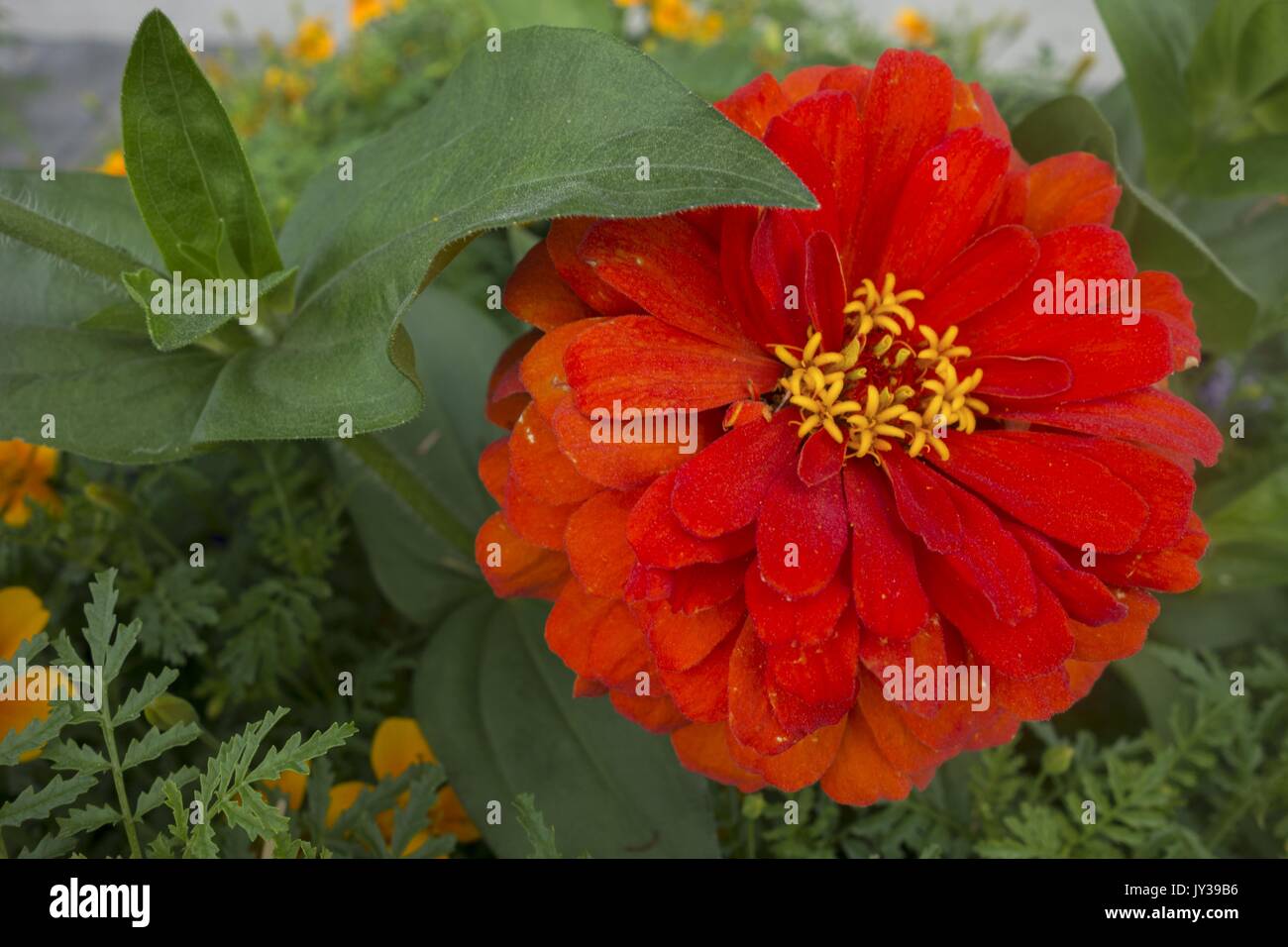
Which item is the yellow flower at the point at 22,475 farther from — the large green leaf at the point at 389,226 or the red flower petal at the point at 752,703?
the red flower petal at the point at 752,703

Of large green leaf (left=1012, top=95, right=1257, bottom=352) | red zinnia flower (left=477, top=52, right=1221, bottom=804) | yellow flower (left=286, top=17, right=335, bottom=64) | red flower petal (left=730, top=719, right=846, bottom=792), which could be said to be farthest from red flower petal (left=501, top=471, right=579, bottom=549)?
yellow flower (left=286, top=17, right=335, bottom=64)

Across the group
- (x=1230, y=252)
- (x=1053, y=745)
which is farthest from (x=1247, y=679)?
Result: (x=1230, y=252)

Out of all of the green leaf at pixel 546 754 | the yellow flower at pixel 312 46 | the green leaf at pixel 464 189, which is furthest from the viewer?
the yellow flower at pixel 312 46

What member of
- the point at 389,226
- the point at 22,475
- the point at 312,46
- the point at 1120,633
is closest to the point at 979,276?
the point at 1120,633

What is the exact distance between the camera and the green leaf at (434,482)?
1.89 feet

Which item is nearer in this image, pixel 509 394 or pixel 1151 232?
pixel 509 394

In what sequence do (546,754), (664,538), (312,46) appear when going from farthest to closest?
(312,46) → (546,754) → (664,538)

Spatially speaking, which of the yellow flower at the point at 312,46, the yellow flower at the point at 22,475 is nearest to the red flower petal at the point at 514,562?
the yellow flower at the point at 22,475

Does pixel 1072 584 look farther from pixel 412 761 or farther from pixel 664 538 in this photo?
pixel 412 761

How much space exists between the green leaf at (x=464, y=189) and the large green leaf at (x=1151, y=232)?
0.93ft

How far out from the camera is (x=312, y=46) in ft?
3.23

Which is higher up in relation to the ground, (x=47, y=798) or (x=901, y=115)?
(x=901, y=115)

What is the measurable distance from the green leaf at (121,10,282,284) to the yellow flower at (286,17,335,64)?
0.62m

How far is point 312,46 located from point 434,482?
1.98ft
